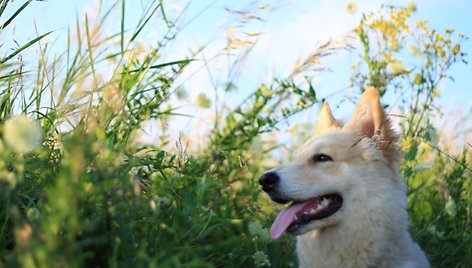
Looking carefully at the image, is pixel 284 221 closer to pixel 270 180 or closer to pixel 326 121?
pixel 270 180

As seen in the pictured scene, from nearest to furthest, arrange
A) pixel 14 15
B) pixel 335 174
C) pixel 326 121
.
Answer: pixel 335 174 < pixel 14 15 < pixel 326 121

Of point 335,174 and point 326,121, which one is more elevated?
point 326,121

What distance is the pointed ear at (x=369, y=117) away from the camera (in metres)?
3.73

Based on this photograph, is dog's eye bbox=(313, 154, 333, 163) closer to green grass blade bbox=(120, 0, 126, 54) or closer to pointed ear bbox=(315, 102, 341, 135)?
pointed ear bbox=(315, 102, 341, 135)

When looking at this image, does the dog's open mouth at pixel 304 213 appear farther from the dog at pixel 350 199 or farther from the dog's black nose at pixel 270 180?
the dog's black nose at pixel 270 180

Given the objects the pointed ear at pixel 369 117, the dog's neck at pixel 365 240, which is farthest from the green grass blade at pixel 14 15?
the dog's neck at pixel 365 240

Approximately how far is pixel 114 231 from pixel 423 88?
3669 mm

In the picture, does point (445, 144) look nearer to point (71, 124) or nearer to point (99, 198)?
point (71, 124)

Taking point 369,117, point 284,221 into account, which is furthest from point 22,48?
point 369,117

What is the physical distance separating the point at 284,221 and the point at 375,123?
0.73 m

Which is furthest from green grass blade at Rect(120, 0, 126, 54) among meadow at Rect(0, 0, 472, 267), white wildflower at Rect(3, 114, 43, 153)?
white wildflower at Rect(3, 114, 43, 153)

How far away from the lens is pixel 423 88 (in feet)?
18.0

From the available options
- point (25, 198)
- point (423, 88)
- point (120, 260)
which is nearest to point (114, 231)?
point (120, 260)

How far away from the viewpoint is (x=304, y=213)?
3.67 meters
